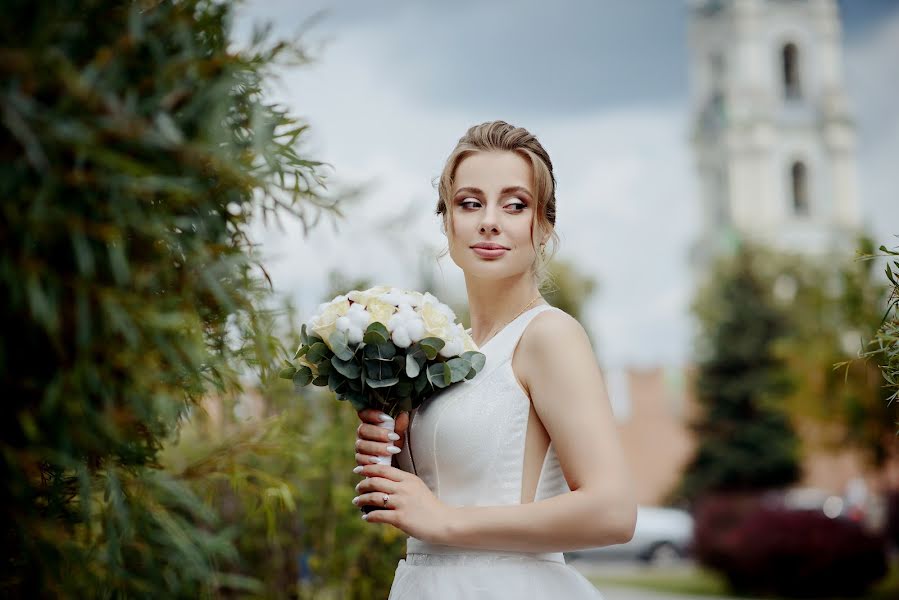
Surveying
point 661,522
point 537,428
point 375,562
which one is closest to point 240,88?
point 537,428

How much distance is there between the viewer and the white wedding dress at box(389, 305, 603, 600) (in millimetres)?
2574

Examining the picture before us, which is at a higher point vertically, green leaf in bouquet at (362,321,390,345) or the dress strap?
the dress strap

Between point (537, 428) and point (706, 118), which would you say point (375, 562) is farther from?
point (706, 118)

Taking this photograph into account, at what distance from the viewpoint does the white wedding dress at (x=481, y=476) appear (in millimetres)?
2574

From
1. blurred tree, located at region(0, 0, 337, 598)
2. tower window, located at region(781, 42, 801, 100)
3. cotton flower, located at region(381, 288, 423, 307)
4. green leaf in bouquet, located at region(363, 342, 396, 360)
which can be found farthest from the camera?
tower window, located at region(781, 42, 801, 100)

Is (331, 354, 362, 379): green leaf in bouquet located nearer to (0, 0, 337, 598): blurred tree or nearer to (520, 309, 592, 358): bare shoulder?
(0, 0, 337, 598): blurred tree

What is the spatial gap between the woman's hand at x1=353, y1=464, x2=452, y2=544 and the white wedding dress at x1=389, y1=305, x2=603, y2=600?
12cm

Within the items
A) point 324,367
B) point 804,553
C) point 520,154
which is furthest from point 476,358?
point 804,553

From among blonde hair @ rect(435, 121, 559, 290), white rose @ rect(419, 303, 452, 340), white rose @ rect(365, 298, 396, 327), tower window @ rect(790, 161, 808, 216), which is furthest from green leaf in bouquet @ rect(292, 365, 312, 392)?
tower window @ rect(790, 161, 808, 216)

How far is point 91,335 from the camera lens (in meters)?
1.73

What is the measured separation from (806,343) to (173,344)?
18297mm

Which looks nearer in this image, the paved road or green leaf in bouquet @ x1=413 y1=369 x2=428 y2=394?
green leaf in bouquet @ x1=413 y1=369 x2=428 y2=394

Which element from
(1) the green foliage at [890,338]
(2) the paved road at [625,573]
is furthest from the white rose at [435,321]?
(2) the paved road at [625,573]

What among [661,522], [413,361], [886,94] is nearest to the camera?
[413,361]
